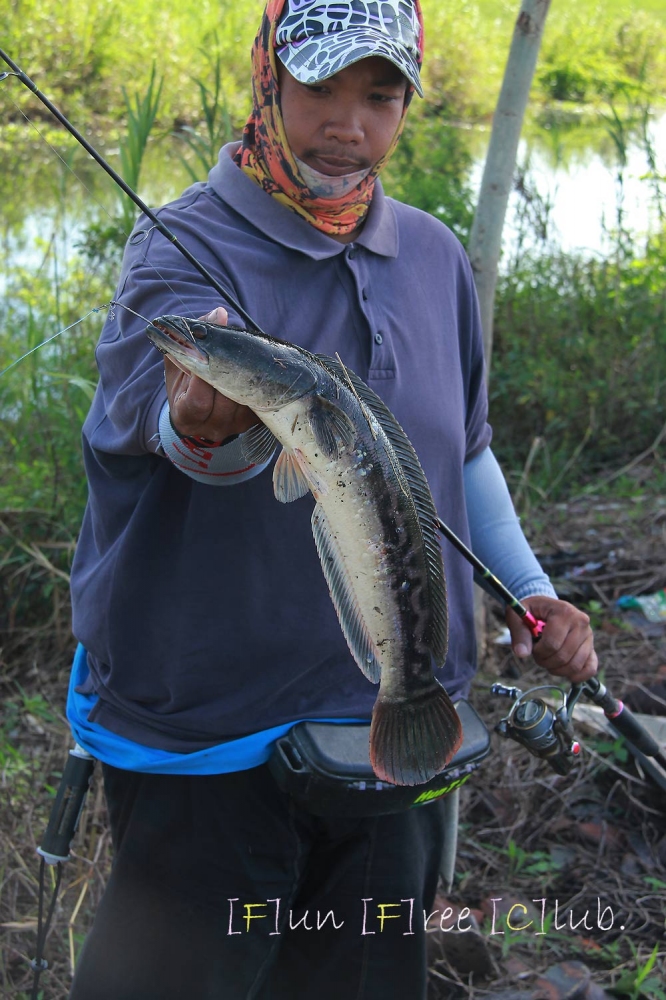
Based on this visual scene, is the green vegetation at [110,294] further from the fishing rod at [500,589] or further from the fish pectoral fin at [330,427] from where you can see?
the fish pectoral fin at [330,427]

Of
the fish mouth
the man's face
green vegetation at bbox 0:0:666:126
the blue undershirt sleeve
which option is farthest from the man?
green vegetation at bbox 0:0:666:126

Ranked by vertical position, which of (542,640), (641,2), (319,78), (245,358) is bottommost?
(542,640)

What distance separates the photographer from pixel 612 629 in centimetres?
389

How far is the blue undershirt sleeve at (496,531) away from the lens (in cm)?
224

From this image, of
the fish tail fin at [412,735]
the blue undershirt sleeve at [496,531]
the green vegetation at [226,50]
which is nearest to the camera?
the fish tail fin at [412,735]

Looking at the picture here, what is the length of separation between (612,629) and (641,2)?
790 inches

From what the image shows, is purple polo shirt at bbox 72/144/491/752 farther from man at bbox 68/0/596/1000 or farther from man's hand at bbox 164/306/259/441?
man's hand at bbox 164/306/259/441

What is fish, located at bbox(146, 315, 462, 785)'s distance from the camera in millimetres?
1312

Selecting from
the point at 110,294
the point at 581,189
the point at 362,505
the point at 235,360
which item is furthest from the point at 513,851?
the point at 581,189

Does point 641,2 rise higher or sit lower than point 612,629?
higher

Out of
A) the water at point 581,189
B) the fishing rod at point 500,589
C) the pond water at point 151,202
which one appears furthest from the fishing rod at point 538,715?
the water at point 581,189

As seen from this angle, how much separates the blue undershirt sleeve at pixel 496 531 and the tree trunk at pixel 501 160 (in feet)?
5.49

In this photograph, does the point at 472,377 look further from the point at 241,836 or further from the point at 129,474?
the point at 241,836

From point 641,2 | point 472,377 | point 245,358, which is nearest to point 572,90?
point 641,2
